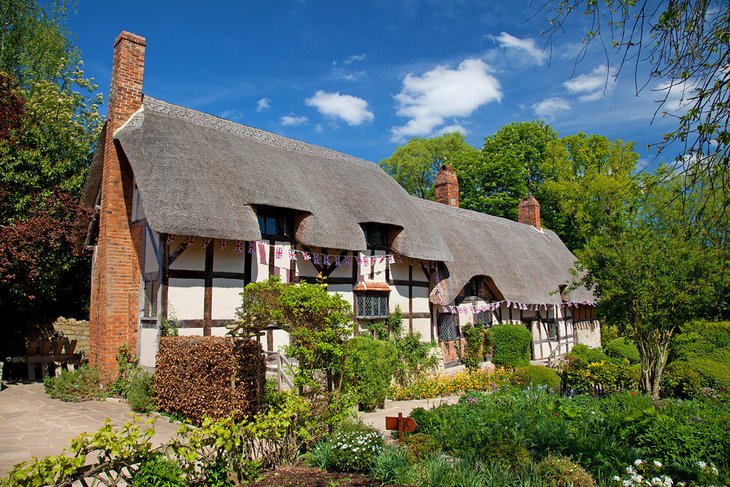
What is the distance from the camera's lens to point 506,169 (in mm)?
32375

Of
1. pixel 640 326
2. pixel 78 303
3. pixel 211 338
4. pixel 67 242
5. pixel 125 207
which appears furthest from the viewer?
pixel 78 303

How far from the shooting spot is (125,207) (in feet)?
40.8

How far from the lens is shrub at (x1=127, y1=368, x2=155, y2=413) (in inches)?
402

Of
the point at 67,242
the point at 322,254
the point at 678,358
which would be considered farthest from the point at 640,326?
the point at 67,242

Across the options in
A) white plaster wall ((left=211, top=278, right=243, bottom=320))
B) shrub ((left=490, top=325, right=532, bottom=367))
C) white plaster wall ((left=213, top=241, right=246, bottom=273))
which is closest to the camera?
white plaster wall ((left=211, top=278, right=243, bottom=320))

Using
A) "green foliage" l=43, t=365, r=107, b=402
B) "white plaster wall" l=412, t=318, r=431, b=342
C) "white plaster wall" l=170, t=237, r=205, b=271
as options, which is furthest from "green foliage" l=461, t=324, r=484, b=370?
"green foliage" l=43, t=365, r=107, b=402

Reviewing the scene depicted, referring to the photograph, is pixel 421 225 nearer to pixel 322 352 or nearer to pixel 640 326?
pixel 640 326

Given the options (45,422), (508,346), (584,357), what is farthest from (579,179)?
(45,422)

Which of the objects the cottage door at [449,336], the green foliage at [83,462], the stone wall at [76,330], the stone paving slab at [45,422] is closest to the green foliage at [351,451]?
the green foliage at [83,462]

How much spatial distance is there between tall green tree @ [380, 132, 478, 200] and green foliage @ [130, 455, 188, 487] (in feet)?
106

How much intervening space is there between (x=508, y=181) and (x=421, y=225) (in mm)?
18303

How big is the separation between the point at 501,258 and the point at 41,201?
15.5m

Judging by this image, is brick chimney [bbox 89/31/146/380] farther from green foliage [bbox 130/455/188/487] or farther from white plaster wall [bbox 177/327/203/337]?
green foliage [bbox 130/455/188/487]

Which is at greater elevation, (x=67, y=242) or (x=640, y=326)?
(x=67, y=242)
